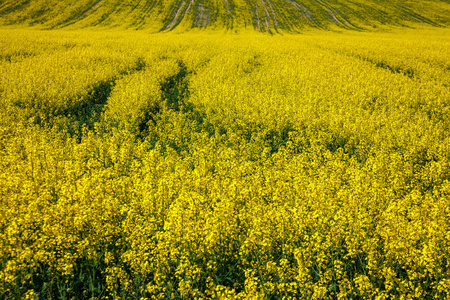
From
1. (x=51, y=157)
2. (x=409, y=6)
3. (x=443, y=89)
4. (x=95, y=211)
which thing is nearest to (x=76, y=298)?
(x=95, y=211)

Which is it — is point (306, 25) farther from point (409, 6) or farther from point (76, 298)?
point (76, 298)

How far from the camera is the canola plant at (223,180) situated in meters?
3.96

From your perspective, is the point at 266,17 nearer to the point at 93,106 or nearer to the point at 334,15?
the point at 334,15

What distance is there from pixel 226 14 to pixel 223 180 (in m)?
54.8

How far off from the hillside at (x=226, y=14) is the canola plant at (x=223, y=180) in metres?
28.1

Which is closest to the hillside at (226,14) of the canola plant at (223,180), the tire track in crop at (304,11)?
the tire track in crop at (304,11)

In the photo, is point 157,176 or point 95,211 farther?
point 157,176

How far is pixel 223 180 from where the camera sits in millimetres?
6359

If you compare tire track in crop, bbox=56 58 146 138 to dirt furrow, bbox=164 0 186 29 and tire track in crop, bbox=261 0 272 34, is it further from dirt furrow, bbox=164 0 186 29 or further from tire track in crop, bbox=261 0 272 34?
tire track in crop, bbox=261 0 272 34

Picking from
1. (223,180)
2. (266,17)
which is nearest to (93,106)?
(223,180)

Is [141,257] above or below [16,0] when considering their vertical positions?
below

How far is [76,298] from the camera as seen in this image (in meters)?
3.94

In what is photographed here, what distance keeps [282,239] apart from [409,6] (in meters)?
80.2

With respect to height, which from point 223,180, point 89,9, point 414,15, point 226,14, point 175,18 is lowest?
point 223,180
